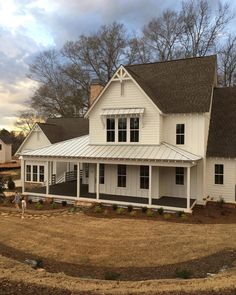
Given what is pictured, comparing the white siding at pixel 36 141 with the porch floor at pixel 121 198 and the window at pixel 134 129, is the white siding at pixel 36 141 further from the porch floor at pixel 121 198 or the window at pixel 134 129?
the window at pixel 134 129

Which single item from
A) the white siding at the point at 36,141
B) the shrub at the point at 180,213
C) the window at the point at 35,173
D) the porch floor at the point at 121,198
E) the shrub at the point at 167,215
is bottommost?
the shrub at the point at 167,215

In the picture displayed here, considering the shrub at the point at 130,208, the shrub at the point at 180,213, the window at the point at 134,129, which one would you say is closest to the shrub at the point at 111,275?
the shrub at the point at 180,213

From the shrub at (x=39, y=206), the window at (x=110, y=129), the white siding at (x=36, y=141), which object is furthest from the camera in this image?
the white siding at (x=36, y=141)

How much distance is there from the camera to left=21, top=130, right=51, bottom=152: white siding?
33.5m

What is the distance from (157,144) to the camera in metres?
21.3

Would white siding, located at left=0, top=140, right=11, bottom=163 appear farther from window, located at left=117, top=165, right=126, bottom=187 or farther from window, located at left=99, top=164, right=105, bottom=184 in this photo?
window, located at left=117, top=165, right=126, bottom=187

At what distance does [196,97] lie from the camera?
2166 cm

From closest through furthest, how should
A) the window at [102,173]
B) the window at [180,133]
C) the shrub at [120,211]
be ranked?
the shrub at [120,211] < the window at [180,133] < the window at [102,173]

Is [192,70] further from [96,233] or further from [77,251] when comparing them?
[77,251]

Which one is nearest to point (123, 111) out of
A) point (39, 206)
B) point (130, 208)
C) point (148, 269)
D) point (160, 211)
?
point (130, 208)

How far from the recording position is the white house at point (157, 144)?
2077 cm

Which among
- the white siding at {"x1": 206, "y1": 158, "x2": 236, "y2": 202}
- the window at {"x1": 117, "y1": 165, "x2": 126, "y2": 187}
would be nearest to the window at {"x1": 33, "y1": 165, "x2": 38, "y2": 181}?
the window at {"x1": 117, "y1": 165, "x2": 126, "y2": 187}

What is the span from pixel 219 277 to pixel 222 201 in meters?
12.7

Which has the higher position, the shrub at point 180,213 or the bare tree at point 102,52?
the bare tree at point 102,52
